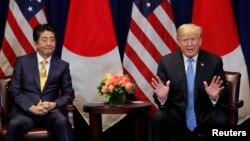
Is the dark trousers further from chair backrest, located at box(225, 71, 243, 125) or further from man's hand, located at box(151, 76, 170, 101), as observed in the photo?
chair backrest, located at box(225, 71, 243, 125)

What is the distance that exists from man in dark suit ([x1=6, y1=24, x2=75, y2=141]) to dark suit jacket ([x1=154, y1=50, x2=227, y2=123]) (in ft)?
3.00

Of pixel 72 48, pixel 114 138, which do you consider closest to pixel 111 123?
pixel 114 138

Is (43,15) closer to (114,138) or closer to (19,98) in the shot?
(19,98)

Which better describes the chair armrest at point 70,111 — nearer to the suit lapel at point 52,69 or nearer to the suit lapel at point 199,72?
the suit lapel at point 52,69

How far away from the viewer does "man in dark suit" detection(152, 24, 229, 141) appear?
4.34 metres

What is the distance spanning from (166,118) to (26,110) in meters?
1.29

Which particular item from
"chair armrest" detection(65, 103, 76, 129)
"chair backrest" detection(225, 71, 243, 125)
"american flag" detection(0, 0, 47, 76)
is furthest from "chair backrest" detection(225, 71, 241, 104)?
A: "american flag" detection(0, 0, 47, 76)

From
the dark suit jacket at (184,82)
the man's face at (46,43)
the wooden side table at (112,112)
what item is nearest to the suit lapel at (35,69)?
the man's face at (46,43)

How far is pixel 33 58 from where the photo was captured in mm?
4816

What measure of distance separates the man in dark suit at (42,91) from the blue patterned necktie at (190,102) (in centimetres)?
107

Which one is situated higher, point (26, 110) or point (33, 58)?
point (33, 58)

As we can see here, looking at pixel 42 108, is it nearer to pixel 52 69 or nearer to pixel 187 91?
pixel 52 69

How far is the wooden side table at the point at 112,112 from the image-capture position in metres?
4.68

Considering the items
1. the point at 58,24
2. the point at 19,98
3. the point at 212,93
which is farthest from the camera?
the point at 58,24
